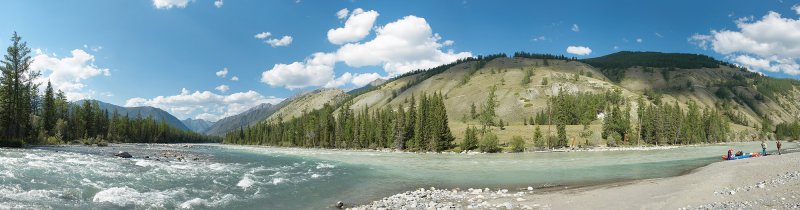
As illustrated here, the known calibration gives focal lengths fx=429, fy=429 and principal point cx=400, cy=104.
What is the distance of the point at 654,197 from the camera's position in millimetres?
23422

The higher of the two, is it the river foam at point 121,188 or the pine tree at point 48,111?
the pine tree at point 48,111

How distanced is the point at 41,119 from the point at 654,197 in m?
143

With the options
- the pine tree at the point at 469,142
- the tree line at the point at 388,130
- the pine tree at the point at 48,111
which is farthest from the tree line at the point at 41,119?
the pine tree at the point at 469,142

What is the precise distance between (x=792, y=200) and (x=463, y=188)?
20.9 m

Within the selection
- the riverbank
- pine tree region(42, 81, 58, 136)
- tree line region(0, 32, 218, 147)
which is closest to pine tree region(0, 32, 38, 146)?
tree line region(0, 32, 218, 147)

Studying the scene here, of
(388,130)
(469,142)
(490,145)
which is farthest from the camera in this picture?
(388,130)

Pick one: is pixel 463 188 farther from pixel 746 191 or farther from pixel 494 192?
pixel 746 191

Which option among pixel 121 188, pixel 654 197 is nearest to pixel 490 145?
pixel 654 197

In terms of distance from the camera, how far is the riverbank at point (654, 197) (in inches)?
748

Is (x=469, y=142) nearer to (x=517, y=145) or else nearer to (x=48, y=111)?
(x=517, y=145)

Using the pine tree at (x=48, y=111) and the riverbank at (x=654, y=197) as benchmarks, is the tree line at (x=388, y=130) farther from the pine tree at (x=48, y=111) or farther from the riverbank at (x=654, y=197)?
the riverbank at (x=654, y=197)

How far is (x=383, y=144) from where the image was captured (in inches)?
5640

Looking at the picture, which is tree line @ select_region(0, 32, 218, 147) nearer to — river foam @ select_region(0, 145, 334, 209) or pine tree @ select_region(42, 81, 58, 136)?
pine tree @ select_region(42, 81, 58, 136)

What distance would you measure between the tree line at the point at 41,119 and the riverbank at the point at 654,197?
232 feet
